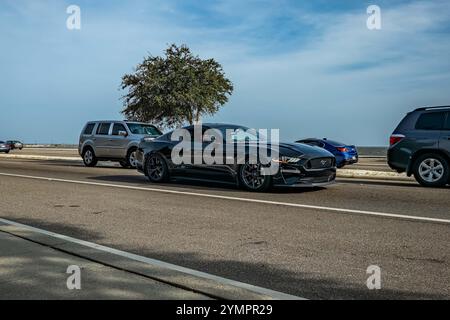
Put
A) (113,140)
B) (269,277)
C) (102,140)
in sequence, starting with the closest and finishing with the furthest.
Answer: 1. (269,277)
2. (113,140)
3. (102,140)

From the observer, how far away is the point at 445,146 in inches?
436

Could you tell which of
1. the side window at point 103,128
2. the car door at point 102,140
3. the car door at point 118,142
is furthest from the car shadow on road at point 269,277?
the side window at point 103,128

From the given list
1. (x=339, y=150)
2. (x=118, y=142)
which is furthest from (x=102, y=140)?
(x=339, y=150)

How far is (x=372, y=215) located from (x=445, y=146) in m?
4.64

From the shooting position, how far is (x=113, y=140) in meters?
19.4

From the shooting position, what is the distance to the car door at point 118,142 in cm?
1905

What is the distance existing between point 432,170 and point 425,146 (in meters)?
0.61

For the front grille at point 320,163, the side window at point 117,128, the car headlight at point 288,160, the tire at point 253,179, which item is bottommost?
the tire at point 253,179

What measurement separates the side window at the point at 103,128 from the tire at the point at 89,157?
0.91 metres

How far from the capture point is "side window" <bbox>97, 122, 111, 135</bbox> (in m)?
19.9

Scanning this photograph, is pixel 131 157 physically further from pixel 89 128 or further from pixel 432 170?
pixel 432 170

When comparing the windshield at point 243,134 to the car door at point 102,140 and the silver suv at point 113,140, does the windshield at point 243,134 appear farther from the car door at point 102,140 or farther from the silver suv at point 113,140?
the car door at point 102,140
